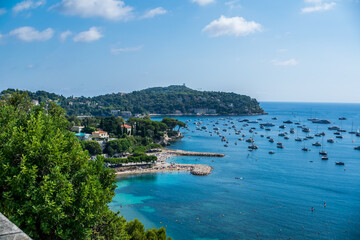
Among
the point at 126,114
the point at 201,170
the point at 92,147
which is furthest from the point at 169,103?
the point at 201,170

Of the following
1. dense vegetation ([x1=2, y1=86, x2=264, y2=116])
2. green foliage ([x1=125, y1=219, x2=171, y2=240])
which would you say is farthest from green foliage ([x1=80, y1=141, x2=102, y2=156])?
dense vegetation ([x1=2, y1=86, x2=264, y2=116])

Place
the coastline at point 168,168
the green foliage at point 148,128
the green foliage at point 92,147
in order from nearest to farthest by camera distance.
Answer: the coastline at point 168,168 → the green foliage at point 92,147 → the green foliage at point 148,128

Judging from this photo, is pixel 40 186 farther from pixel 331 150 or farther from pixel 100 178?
pixel 331 150

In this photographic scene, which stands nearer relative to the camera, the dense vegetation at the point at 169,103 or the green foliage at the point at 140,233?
the green foliage at the point at 140,233

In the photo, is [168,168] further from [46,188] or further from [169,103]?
[169,103]

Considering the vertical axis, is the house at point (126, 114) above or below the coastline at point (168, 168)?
above

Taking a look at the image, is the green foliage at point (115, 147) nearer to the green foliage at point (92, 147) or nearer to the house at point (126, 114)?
the green foliage at point (92, 147)

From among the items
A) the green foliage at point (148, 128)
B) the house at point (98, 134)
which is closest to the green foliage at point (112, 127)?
the green foliage at point (148, 128)

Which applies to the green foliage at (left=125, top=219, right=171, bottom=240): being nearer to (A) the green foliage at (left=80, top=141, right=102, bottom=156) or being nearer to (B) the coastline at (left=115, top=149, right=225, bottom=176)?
(B) the coastline at (left=115, top=149, right=225, bottom=176)

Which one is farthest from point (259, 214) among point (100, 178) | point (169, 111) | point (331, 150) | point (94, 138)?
point (169, 111)
